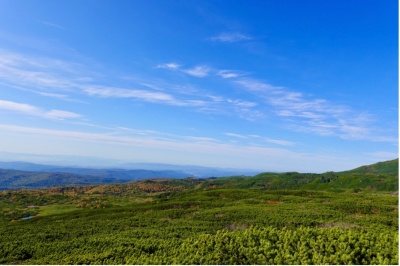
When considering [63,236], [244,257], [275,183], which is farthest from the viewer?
[275,183]

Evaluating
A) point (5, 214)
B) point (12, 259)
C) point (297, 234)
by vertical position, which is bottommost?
point (5, 214)

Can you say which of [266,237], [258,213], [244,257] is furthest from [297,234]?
[258,213]

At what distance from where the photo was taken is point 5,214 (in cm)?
7144

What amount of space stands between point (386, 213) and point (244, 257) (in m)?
38.6

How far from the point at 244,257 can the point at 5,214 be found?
7777 centimetres

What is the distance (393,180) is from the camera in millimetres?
134875

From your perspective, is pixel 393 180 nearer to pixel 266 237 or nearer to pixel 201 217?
pixel 201 217

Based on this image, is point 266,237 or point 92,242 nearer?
point 266,237

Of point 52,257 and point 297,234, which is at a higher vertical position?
point 297,234

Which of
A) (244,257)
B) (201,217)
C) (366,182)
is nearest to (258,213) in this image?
(201,217)

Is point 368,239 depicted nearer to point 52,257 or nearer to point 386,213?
point 52,257

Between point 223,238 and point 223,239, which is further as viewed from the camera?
point 223,238

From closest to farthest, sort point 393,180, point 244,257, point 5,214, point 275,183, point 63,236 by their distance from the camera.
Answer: point 244,257 < point 63,236 < point 5,214 < point 393,180 < point 275,183

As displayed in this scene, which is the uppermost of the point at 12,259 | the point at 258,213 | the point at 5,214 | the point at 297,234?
the point at 297,234
